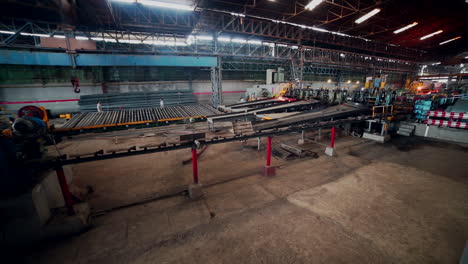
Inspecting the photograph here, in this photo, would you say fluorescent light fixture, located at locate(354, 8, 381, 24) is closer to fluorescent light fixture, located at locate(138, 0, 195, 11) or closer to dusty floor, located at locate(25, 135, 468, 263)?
dusty floor, located at locate(25, 135, 468, 263)

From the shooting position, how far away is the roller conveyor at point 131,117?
30.4 feet

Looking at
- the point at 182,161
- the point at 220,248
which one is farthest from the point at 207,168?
the point at 220,248

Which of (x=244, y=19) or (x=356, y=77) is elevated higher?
(x=244, y=19)

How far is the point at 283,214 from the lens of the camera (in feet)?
12.2

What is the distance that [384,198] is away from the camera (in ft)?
13.8

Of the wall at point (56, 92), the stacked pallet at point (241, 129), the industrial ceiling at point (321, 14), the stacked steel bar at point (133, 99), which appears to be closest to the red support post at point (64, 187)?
the stacked pallet at point (241, 129)

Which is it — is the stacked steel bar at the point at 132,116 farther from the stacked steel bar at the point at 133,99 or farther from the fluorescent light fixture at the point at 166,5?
the fluorescent light fixture at the point at 166,5

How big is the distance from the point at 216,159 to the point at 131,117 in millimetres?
6794

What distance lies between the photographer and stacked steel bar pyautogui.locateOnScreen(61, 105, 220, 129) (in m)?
9.36

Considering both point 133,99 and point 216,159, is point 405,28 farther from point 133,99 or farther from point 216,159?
point 133,99

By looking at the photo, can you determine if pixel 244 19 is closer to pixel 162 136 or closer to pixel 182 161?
pixel 162 136

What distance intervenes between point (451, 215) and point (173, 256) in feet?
18.3

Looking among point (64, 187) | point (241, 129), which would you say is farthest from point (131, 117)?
point (241, 129)

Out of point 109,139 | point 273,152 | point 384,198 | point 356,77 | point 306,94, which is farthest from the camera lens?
point 356,77
